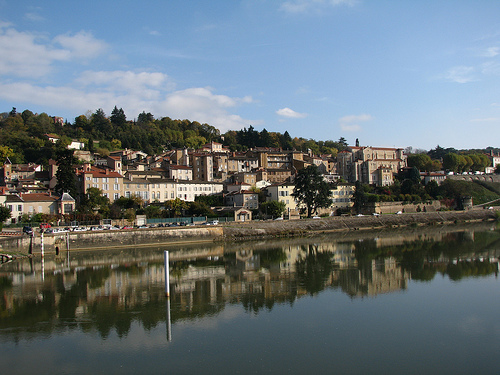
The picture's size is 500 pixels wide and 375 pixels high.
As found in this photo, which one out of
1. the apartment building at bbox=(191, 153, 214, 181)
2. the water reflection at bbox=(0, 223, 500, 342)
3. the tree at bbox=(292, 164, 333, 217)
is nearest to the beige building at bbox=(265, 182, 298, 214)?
the tree at bbox=(292, 164, 333, 217)

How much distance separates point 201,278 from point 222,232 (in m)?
19.9

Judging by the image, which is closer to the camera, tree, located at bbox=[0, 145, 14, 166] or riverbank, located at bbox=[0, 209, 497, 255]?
riverbank, located at bbox=[0, 209, 497, 255]

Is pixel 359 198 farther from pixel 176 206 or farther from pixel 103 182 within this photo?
pixel 103 182

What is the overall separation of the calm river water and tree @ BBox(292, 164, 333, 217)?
2165 centimetres

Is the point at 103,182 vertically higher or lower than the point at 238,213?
higher

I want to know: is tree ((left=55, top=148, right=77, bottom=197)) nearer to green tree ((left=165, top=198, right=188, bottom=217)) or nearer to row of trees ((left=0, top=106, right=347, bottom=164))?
green tree ((left=165, top=198, right=188, bottom=217))

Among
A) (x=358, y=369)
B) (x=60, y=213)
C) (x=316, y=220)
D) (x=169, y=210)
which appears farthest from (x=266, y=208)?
(x=358, y=369)

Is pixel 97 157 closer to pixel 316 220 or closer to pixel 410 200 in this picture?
pixel 316 220

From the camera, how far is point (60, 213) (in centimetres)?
4416

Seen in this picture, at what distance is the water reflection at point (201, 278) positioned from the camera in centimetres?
1703

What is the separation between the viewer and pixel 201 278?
79.3ft

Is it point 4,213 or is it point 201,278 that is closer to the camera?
point 201,278

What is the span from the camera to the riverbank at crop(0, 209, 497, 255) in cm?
3522

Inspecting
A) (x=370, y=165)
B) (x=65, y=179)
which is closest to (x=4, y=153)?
(x=65, y=179)
